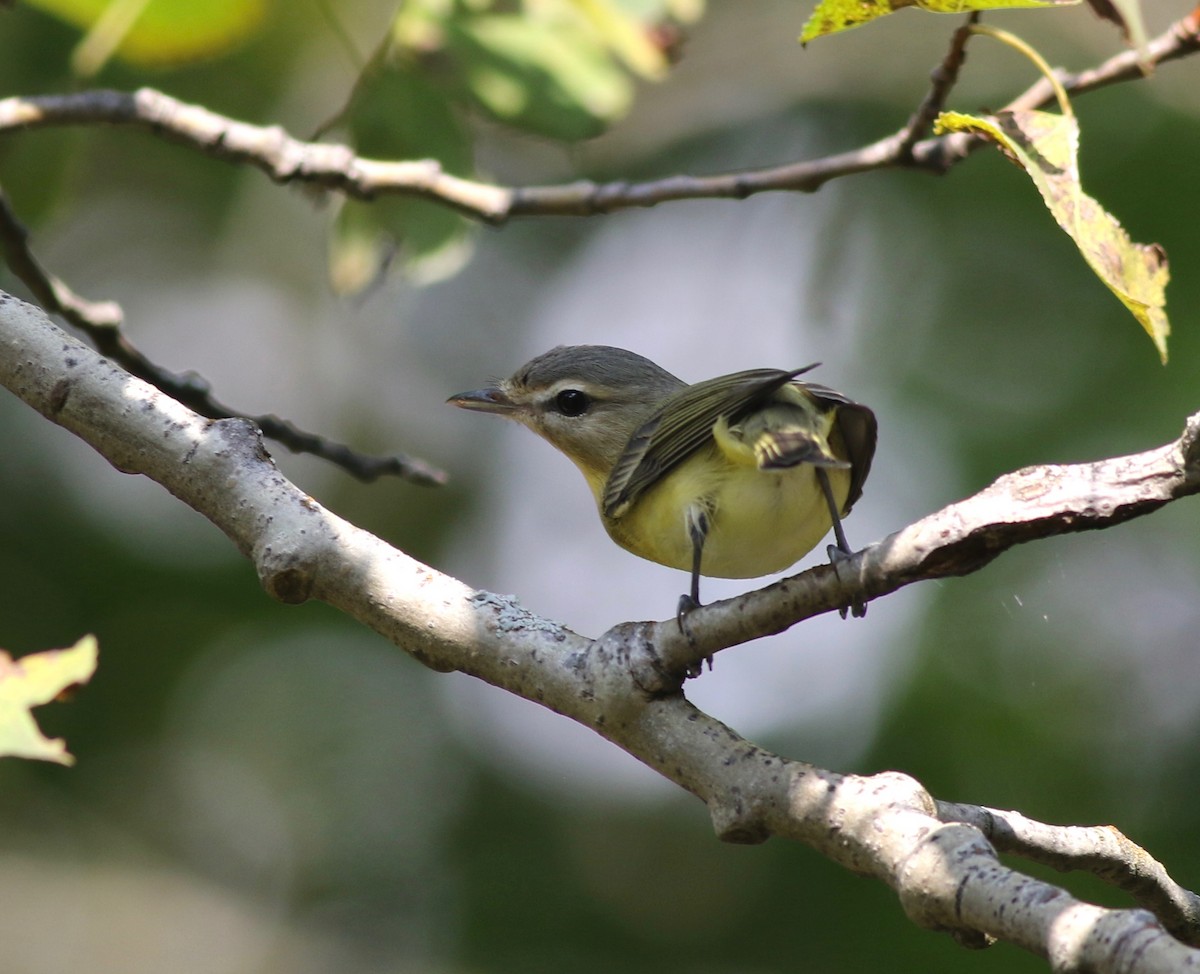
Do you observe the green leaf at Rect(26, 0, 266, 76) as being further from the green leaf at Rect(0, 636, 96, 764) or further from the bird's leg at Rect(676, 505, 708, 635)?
the green leaf at Rect(0, 636, 96, 764)

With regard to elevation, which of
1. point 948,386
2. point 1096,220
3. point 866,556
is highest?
point 948,386

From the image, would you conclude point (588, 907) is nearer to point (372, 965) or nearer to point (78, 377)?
point (372, 965)

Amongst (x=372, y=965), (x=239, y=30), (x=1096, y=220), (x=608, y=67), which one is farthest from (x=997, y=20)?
(x=372, y=965)

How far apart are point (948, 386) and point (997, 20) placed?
2392 millimetres

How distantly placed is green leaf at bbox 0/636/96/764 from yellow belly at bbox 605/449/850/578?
190cm

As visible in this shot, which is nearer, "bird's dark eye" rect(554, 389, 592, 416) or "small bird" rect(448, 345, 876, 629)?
"small bird" rect(448, 345, 876, 629)

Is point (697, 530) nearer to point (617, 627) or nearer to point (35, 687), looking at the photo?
point (617, 627)

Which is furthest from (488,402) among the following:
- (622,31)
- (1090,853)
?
(1090,853)

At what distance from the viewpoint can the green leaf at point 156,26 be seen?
131 inches

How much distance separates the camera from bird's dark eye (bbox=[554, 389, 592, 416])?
4617mm

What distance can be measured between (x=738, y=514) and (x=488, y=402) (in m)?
1.72

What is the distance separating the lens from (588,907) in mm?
7035

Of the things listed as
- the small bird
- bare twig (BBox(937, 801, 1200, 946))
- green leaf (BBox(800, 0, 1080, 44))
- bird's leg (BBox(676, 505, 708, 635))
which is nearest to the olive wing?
the small bird

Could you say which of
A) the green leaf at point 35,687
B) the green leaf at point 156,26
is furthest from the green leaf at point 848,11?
the green leaf at point 156,26
